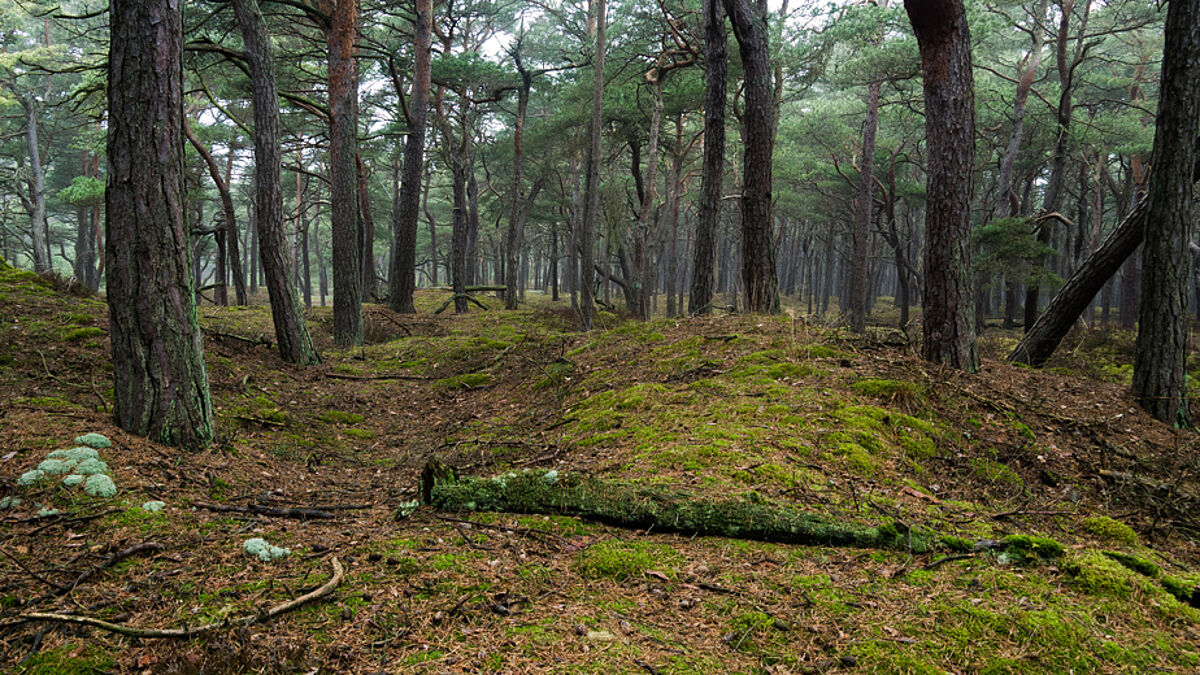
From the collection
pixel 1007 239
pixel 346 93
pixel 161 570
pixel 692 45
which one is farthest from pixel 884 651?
pixel 1007 239

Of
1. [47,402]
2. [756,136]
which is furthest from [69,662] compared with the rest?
[756,136]

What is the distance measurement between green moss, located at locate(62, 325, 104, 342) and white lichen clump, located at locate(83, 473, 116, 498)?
335cm

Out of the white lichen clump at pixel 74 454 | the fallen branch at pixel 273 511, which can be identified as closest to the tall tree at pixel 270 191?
the white lichen clump at pixel 74 454

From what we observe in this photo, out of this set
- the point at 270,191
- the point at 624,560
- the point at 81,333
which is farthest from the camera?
the point at 270,191

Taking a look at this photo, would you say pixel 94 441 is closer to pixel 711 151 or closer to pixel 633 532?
pixel 633 532

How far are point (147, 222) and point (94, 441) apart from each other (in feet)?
4.55

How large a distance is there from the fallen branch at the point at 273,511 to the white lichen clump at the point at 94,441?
79 centimetres

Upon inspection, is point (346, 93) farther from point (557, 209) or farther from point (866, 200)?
point (557, 209)

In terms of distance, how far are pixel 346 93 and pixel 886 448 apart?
9.69 m

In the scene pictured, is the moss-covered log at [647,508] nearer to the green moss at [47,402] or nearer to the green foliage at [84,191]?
the green moss at [47,402]

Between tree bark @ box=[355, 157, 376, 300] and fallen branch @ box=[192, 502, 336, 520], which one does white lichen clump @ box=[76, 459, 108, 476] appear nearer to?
fallen branch @ box=[192, 502, 336, 520]

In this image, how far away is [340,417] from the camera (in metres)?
6.04

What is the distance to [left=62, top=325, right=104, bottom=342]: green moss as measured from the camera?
538 centimetres

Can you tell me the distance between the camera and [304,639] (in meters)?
2.02
